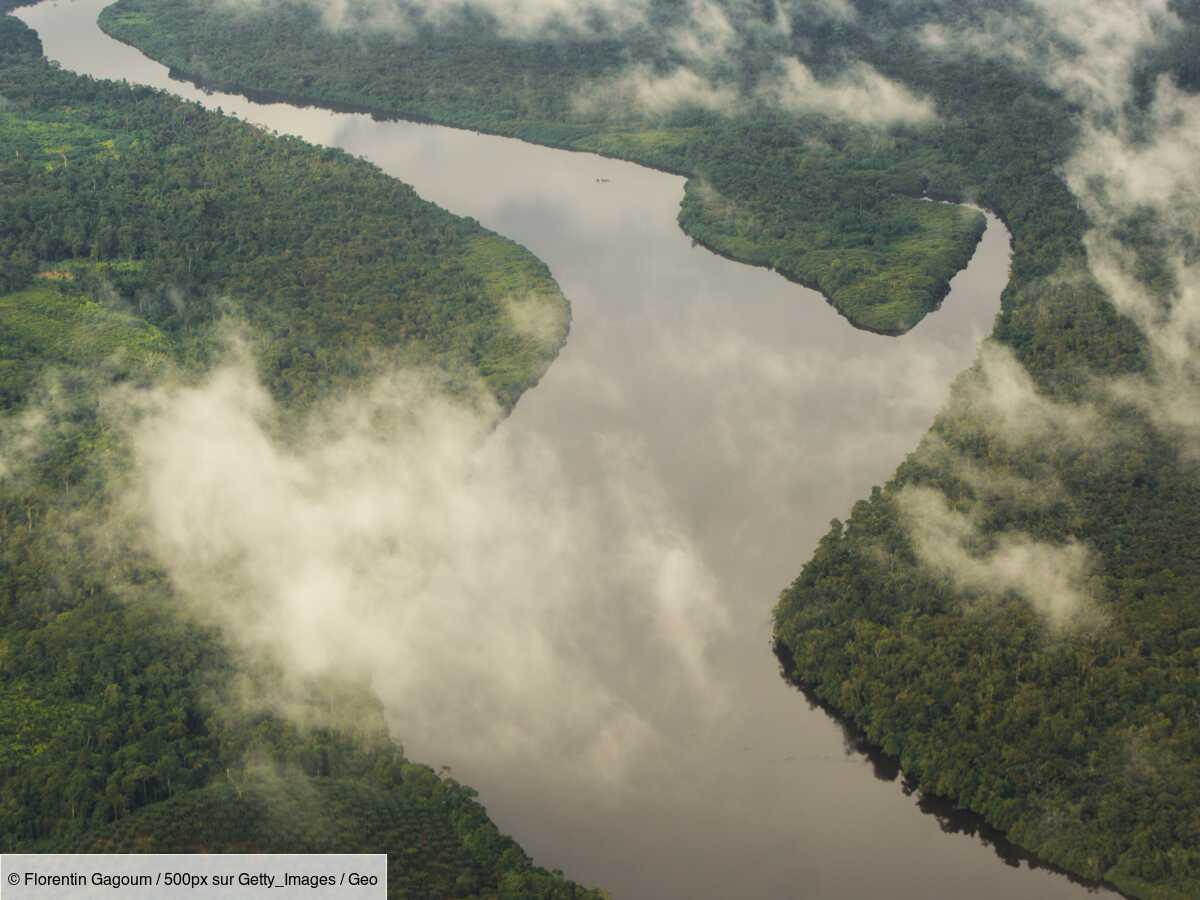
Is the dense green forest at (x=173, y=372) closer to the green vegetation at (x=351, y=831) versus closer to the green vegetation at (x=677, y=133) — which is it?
the green vegetation at (x=351, y=831)

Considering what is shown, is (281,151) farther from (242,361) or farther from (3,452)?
(3,452)

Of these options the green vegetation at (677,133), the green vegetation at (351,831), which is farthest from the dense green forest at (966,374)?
the green vegetation at (351,831)

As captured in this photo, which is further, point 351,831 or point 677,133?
point 677,133

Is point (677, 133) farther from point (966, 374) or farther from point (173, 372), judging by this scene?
point (173, 372)

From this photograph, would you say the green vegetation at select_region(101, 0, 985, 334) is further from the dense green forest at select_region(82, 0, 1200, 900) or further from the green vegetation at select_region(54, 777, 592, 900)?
the green vegetation at select_region(54, 777, 592, 900)

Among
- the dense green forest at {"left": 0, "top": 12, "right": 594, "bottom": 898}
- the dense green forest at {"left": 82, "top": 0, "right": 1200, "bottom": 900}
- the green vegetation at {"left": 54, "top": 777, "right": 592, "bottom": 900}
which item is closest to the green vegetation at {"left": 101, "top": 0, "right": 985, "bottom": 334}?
the dense green forest at {"left": 82, "top": 0, "right": 1200, "bottom": 900}

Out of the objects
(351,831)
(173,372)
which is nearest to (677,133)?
(173,372)

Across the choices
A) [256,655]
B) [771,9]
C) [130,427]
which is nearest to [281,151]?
[130,427]
